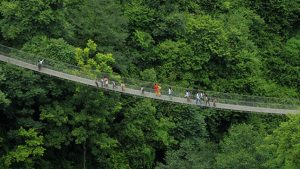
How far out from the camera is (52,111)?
32094 mm

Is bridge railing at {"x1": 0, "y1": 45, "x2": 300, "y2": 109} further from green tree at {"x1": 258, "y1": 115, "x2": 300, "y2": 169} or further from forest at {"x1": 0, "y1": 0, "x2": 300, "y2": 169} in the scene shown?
green tree at {"x1": 258, "y1": 115, "x2": 300, "y2": 169}

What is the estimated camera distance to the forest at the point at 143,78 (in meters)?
31.9

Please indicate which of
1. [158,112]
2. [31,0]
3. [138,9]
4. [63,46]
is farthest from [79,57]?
[138,9]

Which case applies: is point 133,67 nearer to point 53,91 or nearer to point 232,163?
point 53,91

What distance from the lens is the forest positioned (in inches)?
1255

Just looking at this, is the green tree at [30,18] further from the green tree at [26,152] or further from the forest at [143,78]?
the green tree at [26,152]

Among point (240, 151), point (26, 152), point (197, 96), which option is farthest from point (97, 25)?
point (240, 151)

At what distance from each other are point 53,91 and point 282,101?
11611 mm

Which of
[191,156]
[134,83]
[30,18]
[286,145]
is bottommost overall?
[191,156]

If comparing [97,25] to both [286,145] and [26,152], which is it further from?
[286,145]

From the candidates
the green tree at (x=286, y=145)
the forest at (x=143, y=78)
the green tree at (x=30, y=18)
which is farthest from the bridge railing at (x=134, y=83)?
the green tree at (x=286, y=145)

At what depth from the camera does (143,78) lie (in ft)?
123

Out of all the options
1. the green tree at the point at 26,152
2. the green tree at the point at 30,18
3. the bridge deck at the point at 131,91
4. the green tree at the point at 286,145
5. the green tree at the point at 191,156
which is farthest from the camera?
the green tree at the point at 191,156

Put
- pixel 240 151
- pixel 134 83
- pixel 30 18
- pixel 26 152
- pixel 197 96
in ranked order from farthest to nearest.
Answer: pixel 197 96
pixel 134 83
pixel 30 18
pixel 240 151
pixel 26 152
